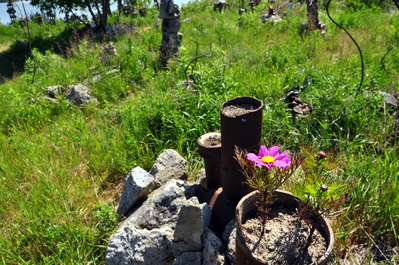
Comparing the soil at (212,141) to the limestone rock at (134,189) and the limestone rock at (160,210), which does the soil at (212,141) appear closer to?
the limestone rock at (160,210)

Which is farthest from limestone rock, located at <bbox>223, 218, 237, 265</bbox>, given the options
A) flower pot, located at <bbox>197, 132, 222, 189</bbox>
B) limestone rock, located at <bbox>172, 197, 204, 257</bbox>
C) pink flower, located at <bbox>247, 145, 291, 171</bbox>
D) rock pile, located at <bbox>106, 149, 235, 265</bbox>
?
pink flower, located at <bbox>247, 145, 291, 171</bbox>

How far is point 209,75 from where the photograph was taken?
376 centimetres

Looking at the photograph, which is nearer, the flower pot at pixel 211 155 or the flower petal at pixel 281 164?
the flower petal at pixel 281 164

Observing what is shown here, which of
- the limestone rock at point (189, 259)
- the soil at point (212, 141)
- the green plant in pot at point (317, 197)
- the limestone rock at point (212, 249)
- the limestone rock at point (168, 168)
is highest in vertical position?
the green plant in pot at point (317, 197)

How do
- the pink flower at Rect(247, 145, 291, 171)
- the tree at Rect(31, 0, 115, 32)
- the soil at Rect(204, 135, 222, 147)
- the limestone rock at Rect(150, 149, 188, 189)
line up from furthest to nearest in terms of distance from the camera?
the tree at Rect(31, 0, 115, 32), the limestone rock at Rect(150, 149, 188, 189), the soil at Rect(204, 135, 222, 147), the pink flower at Rect(247, 145, 291, 171)

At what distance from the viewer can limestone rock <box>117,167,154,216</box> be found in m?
2.17

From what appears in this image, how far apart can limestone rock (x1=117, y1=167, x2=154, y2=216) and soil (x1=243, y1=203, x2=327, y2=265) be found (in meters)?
1.01

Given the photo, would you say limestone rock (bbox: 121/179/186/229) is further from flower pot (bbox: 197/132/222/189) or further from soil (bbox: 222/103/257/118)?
soil (bbox: 222/103/257/118)

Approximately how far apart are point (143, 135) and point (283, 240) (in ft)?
7.26

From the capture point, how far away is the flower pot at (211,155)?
200 cm

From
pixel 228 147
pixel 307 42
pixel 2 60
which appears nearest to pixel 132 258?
pixel 228 147

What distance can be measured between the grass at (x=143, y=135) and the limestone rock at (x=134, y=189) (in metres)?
0.13

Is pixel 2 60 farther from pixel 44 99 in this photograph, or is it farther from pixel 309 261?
pixel 309 261

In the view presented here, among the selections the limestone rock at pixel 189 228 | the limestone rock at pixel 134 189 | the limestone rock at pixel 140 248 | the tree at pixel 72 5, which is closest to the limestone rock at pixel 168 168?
the limestone rock at pixel 134 189
